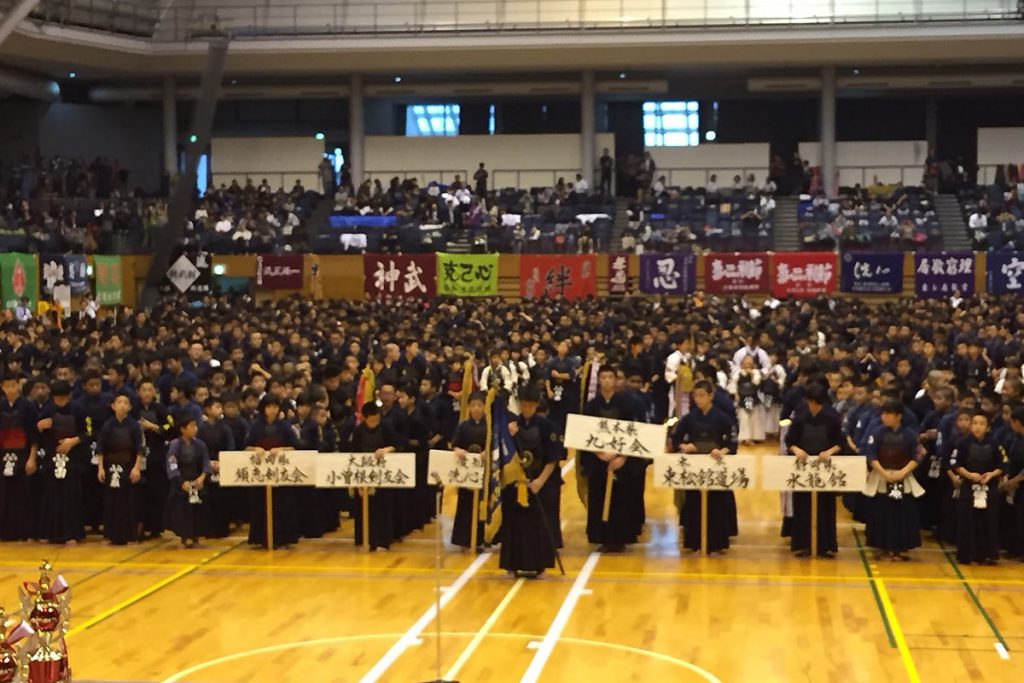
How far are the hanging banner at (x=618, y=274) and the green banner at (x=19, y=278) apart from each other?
1388 cm

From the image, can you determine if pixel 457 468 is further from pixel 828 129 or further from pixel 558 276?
pixel 828 129

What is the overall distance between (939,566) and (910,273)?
22249 millimetres

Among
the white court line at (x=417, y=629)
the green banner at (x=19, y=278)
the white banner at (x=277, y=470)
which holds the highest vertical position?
the green banner at (x=19, y=278)

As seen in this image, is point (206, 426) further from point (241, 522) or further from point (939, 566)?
point (939, 566)

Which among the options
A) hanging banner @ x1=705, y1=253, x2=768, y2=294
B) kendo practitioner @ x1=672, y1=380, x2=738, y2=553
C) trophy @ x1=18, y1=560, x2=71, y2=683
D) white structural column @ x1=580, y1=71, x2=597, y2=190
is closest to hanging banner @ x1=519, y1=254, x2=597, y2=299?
hanging banner @ x1=705, y1=253, x2=768, y2=294

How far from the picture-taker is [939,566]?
49.6 feet

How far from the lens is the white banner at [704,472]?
15383mm

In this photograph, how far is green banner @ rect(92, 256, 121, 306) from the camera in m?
36.2

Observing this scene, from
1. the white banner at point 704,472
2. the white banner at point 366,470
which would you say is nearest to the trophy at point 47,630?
the white banner at point 366,470

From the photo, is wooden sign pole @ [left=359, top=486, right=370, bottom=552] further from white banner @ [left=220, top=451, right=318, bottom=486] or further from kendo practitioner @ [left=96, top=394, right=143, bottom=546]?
kendo practitioner @ [left=96, top=394, right=143, bottom=546]

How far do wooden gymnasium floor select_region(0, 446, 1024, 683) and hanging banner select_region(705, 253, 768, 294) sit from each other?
20.2 meters

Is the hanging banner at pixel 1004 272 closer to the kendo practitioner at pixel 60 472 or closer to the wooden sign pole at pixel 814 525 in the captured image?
the wooden sign pole at pixel 814 525

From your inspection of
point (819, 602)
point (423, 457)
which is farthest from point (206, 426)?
point (819, 602)

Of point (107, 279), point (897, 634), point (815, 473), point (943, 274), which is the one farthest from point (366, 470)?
point (943, 274)
